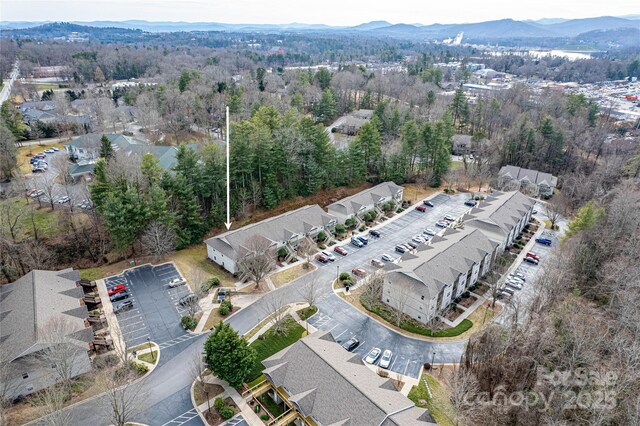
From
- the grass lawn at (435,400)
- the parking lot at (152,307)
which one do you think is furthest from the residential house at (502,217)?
the parking lot at (152,307)

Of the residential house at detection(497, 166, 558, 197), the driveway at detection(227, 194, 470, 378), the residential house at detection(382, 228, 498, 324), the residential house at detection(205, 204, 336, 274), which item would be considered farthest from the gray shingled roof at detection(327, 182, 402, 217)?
the residential house at detection(497, 166, 558, 197)

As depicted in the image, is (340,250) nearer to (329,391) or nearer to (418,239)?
(418,239)

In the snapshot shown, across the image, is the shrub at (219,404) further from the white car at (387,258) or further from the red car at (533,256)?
the red car at (533,256)

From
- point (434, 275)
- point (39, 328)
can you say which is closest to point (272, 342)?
point (434, 275)

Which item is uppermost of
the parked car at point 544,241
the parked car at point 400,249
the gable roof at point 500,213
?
the gable roof at point 500,213

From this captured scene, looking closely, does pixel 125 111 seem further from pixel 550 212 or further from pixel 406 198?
pixel 550 212

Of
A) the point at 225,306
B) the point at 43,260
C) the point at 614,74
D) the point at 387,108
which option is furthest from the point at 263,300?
the point at 614,74
